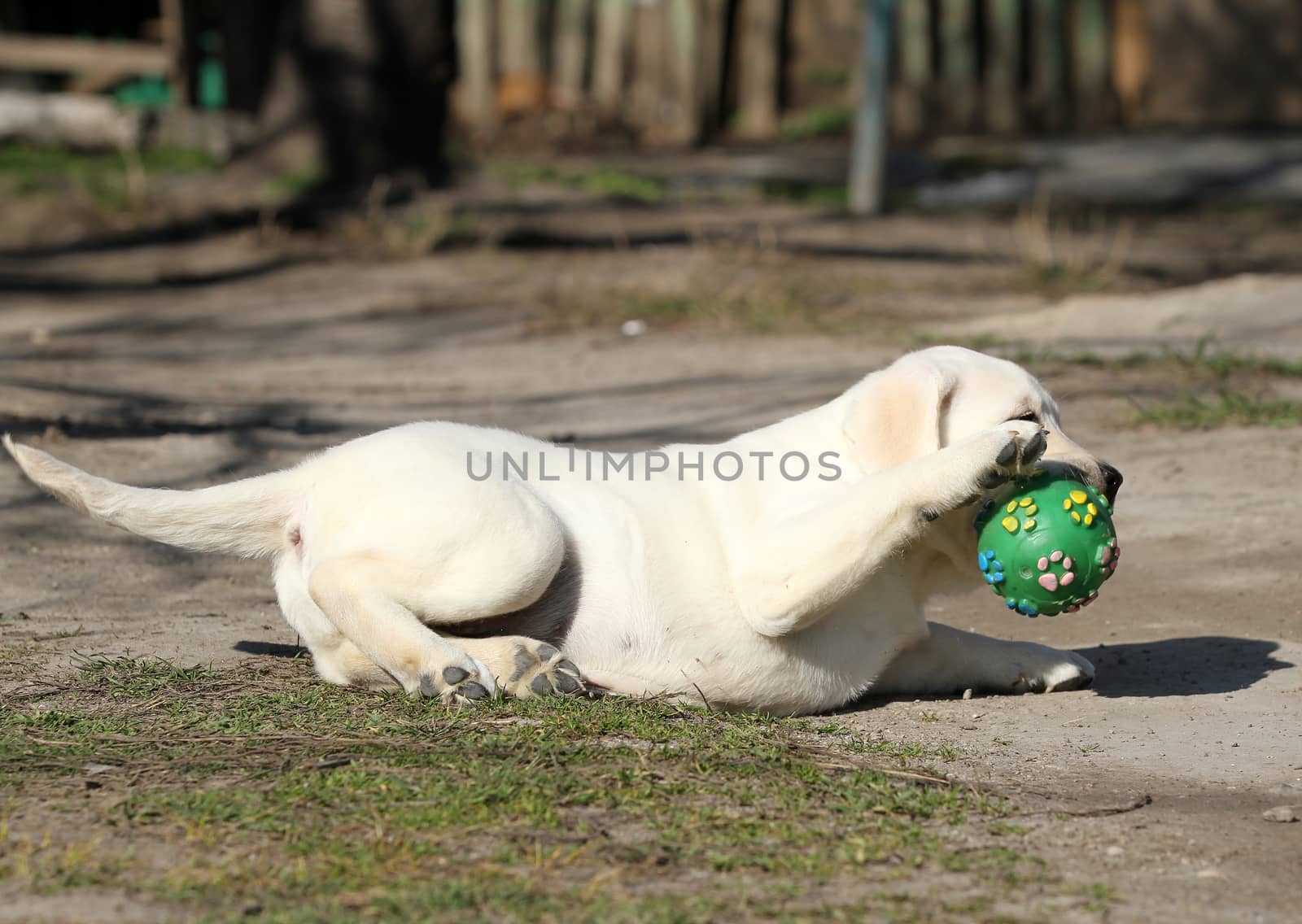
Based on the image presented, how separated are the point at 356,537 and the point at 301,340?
285 inches

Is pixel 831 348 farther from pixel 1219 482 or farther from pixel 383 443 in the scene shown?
pixel 383 443

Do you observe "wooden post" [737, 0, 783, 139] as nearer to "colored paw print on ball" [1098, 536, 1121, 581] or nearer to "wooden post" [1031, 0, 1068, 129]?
"wooden post" [1031, 0, 1068, 129]

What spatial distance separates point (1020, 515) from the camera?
13.4 feet

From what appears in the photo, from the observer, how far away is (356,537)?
428 centimetres

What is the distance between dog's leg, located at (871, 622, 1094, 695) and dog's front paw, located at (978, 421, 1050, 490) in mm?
793

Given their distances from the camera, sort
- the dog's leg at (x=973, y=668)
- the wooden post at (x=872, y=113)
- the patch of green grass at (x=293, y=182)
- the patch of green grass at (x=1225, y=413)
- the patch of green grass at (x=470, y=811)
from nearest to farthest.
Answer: the patch of green grass at (x=470, y=811), the dog's leg at (x=973, y=668), the patch of green grass at (x=1225, y=413), the wooden post at (x=872, y=113), the patch of green grass at (x=293, y=182)

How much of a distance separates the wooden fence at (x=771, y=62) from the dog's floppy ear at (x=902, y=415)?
15111 mm

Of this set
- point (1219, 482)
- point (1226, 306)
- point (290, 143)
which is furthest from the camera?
point (290, 143)

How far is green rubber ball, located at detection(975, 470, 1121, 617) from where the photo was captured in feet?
13.3

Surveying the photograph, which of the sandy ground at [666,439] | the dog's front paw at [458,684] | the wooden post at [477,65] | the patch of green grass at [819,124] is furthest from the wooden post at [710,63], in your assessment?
the dog's front paw at [458,684]

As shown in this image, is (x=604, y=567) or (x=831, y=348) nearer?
(x=604, y=567)

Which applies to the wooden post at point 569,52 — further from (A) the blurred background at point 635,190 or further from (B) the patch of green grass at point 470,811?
(B) the patch of green grass at point 470,811

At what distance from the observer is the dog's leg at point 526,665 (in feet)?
13.4

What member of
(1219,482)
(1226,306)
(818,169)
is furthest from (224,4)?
(1219,482)
